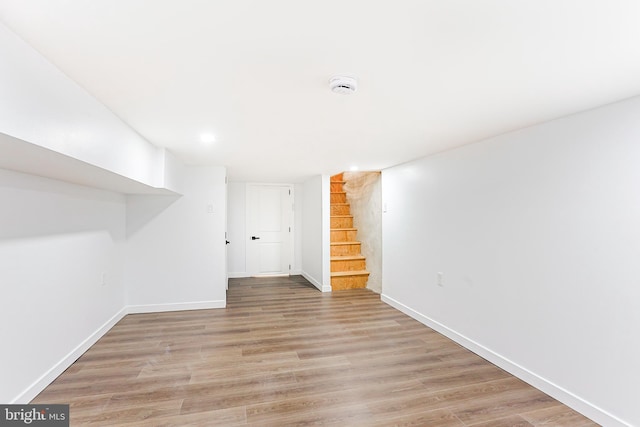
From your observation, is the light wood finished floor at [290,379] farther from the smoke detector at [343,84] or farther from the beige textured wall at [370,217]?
the smoke detector at [343,84]

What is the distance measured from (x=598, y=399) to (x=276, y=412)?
2152mm

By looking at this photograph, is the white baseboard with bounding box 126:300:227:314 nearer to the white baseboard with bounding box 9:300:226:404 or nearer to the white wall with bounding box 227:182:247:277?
the white baseboard with bounding box 9:300:226:404

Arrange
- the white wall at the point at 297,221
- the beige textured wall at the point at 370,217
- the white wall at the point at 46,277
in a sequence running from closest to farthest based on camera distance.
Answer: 1. the white wall at the point at 46,277
2. the beige textured wall at the point at 370,217
3. the white wall at the point at 297,221

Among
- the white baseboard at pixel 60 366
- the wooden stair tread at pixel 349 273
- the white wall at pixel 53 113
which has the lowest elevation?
the white baseboard at pixel 60 366

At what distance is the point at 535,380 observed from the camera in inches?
96.3

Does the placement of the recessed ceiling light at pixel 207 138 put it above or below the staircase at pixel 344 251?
above

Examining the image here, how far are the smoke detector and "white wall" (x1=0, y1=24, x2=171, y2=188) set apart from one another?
133 cm

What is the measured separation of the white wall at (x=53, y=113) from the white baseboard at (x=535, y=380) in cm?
348

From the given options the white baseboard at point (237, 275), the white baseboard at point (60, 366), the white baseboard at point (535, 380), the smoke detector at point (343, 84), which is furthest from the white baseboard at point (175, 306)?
the smoke detector at point (343, 84)

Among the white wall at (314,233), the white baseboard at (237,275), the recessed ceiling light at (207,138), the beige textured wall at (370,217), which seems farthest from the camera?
the white baseboard at (237,275)

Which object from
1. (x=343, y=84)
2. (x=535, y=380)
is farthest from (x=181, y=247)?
(x=535, y=380)

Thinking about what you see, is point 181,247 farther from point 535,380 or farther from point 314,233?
point 535,380

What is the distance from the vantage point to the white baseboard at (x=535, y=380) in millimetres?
2016

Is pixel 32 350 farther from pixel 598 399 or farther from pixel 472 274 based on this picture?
pixel 598 399
